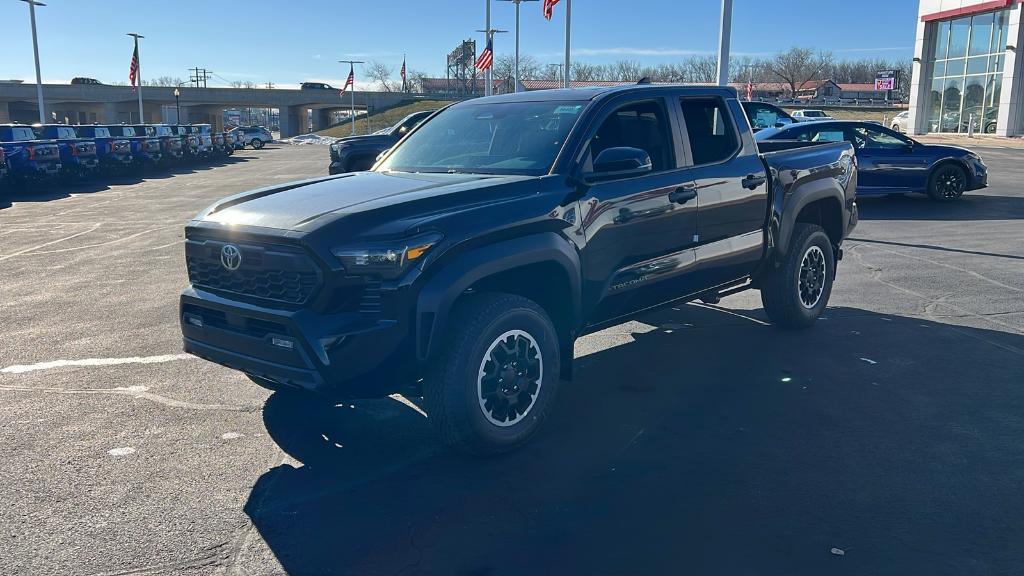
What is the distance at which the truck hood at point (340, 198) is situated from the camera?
4.10 metres

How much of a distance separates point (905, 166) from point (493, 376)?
13459mm

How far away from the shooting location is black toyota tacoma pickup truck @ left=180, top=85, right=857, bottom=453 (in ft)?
12.8

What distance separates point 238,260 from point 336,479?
1185 mm

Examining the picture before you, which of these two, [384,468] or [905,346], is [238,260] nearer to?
[384,468]

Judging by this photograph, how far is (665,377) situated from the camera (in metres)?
5.75

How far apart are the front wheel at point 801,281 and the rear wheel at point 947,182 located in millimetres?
9900

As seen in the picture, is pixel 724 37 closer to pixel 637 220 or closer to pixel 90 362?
pixel 637 220

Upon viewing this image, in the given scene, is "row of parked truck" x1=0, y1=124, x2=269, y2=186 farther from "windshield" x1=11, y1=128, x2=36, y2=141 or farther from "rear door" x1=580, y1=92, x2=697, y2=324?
"rear door" x1=580, y1=92, x2=697, y2=324

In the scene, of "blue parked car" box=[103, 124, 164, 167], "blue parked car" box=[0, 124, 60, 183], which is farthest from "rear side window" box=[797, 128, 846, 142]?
"blue parked car" box=[103, 124, 164, 167]

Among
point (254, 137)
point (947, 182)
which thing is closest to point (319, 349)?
point (947, 182)

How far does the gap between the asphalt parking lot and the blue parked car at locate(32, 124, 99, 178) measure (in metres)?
17.7

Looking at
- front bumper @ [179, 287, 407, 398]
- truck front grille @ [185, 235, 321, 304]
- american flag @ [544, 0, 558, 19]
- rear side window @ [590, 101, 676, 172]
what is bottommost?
front bumper @ [179, 287, 407, 398]

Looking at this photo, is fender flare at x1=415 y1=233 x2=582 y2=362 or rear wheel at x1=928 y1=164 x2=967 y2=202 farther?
rear wheel at x1=928 y1=164 x2=967 y2=202

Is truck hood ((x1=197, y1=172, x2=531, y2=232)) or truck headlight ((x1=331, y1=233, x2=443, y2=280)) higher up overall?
truck hood ((x1=197, y1=172, x2=531, y2=232))
